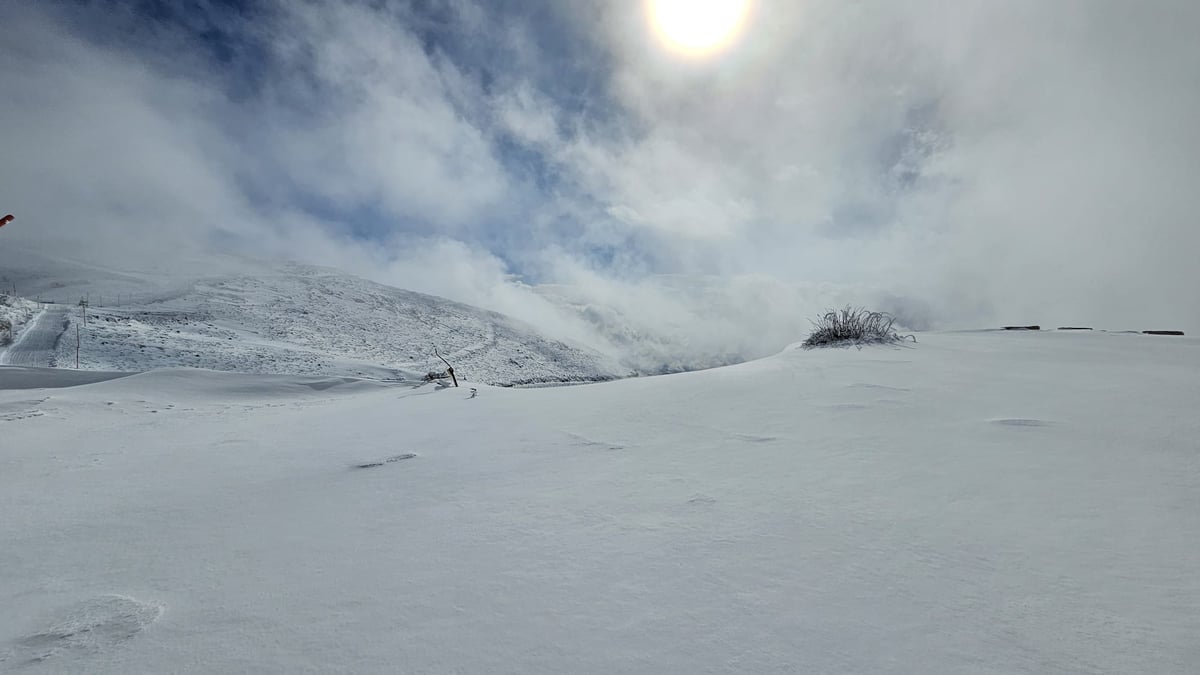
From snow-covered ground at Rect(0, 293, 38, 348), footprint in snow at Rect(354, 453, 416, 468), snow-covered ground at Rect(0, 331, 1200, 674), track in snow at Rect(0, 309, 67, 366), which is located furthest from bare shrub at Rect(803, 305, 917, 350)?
snow-covered ground at Rect(0, 293, 38, 348)

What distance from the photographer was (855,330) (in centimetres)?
416

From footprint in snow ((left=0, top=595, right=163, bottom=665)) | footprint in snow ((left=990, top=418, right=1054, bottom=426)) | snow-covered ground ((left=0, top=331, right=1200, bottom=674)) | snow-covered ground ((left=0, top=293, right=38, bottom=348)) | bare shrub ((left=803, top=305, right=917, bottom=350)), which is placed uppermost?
snow-covered ground ((left=0, top=293, right=38, bottom=348))

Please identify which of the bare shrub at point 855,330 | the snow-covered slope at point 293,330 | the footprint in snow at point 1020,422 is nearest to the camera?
the footprint in snow at point 1020,422

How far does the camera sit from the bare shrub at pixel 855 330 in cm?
400

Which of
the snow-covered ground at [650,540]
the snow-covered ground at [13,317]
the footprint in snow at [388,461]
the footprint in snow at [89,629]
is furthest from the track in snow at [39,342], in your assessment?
the footprint in snow at [89,629]

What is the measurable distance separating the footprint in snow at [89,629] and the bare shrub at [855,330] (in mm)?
4182

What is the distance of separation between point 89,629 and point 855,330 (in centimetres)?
454

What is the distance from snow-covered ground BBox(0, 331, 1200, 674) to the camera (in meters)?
0.86

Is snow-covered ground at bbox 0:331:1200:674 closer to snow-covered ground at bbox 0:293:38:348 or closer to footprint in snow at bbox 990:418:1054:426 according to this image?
footprint in snow at bbox 990:418:1054:426

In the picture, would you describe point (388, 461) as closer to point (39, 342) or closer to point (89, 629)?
point (89, 629)

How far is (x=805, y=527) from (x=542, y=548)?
2.25 feet

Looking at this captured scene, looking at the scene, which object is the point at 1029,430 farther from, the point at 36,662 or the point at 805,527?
the point at 36,662

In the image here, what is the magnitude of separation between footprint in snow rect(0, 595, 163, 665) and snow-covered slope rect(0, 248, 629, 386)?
735cm

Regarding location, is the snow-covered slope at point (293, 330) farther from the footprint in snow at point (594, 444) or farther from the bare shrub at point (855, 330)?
the footprint in snow at point (594, 444)
